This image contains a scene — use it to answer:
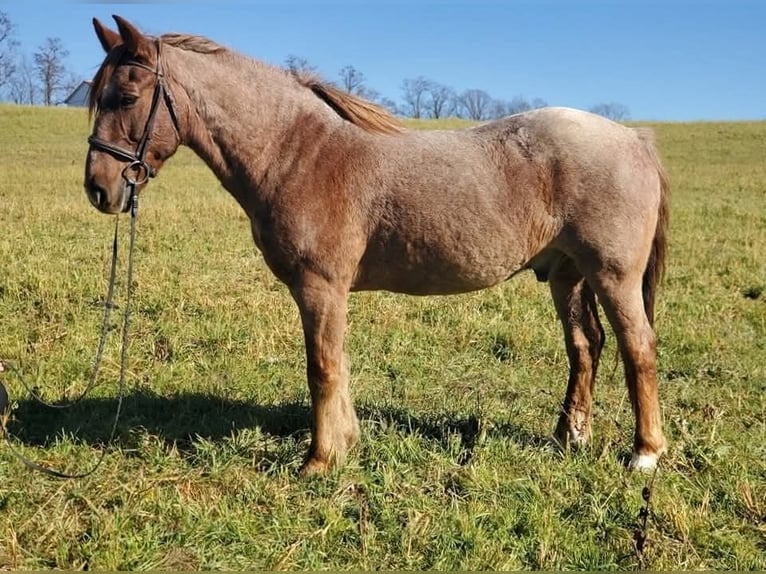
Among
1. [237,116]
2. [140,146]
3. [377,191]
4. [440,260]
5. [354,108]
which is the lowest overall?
[440,260]

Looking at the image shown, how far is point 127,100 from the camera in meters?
3.57

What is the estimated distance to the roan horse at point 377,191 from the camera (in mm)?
3760

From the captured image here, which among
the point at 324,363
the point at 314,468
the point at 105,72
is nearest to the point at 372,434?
the point at 314,468

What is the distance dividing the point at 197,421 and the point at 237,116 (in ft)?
7.46

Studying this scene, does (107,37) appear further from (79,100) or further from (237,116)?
(79,100)

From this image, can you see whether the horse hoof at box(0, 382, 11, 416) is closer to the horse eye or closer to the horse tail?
the horse eye

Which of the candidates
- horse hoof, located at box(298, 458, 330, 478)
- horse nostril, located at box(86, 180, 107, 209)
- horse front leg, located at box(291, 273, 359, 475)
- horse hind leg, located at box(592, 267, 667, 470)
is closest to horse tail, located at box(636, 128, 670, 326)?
horse hind leg, located at box(592, 267, 667, 470)

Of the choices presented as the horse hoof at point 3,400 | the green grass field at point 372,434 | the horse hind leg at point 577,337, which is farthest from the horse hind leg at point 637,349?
the horse hoof at point 3,400

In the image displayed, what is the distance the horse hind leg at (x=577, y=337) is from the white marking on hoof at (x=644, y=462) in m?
0.49

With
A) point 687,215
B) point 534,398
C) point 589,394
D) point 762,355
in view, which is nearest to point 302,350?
point 534,398

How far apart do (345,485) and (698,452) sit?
239cm

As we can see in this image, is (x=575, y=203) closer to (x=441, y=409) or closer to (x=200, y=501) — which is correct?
(x=441, y=409)

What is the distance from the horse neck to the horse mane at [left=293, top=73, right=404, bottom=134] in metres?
0.19

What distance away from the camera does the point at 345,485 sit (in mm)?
3723
